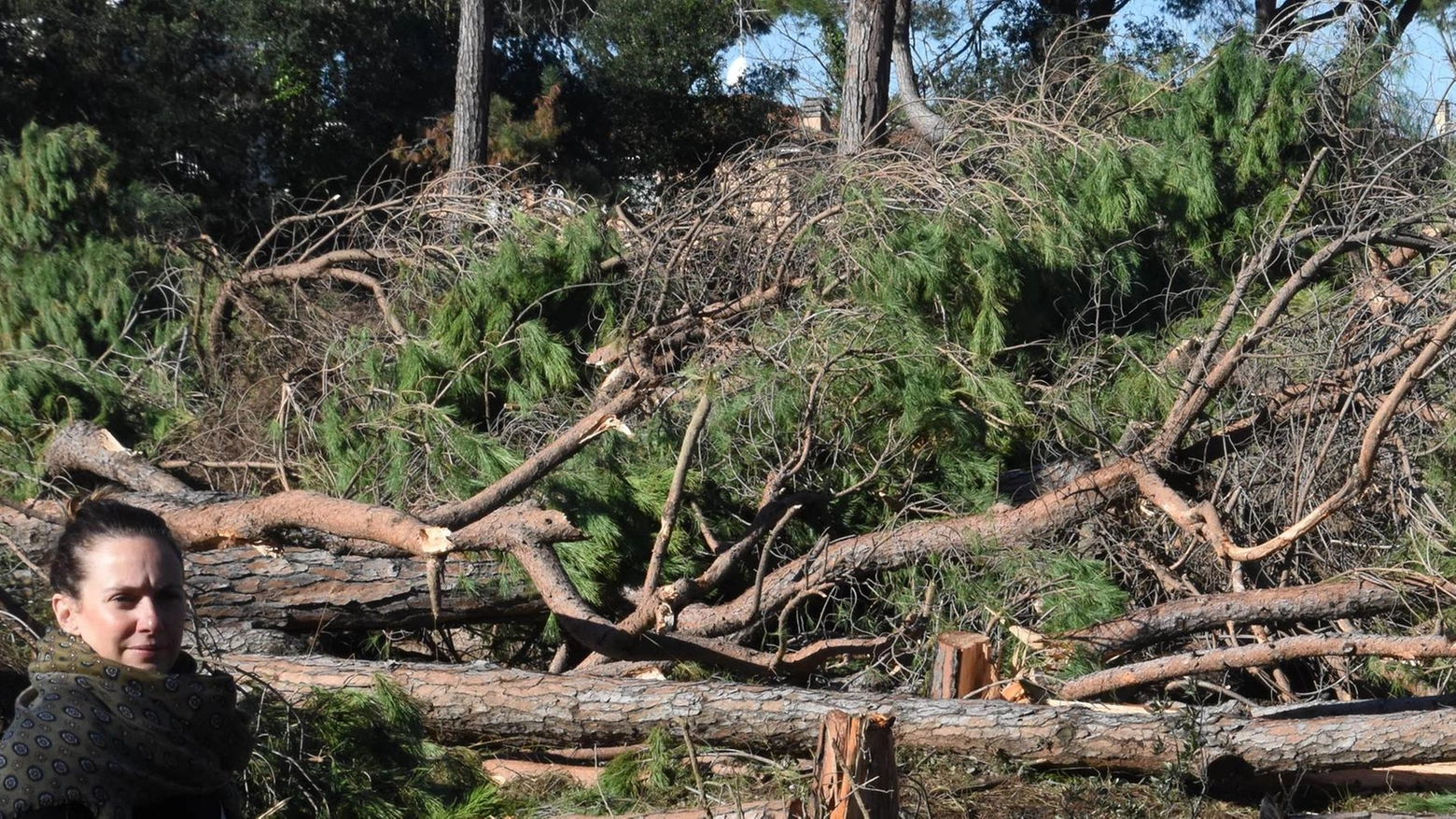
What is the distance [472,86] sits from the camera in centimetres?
1096

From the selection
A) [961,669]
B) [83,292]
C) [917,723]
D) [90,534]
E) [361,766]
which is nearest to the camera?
[90,534]

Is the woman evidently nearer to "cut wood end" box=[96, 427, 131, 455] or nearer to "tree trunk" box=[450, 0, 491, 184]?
"cut wood end" box=[96, 427, 131, 455]

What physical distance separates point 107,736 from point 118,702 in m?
0.05

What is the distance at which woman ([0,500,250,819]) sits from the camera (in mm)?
1792

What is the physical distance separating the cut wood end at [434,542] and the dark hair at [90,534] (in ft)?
5.45

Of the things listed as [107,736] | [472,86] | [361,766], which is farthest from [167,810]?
[472,86]

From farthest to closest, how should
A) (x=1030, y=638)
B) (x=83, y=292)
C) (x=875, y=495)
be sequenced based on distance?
(x=83, y=292) < (x=875, y=495) < (x=1030, y=638)

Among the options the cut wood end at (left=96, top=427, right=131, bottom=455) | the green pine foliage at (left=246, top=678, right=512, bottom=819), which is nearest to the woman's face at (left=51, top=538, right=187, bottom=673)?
the green pine foliage at (left=246, top=678, right=512, bottom=819)

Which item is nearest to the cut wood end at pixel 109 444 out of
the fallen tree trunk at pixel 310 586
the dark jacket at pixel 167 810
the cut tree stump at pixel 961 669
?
the fallen tree trunk at pixel 310 586

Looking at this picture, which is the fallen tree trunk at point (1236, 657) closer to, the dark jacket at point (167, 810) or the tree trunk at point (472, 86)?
the dark jacket at point (167, 810)

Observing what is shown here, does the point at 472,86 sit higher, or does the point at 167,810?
the point at 472,86

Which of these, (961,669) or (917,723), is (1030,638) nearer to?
(961,669)

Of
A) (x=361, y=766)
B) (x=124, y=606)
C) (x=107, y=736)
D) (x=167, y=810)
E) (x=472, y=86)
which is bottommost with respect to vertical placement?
(x=361, y=766)

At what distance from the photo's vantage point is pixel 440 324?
18.6 ft
